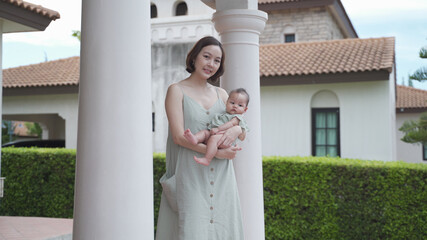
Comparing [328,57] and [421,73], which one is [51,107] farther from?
[421,73]

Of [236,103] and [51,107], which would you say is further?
[51,107]

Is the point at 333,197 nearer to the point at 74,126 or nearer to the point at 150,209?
the point at 150,209

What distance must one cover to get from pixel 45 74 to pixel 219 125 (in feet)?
54.7

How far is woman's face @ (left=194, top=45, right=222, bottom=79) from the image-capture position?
3135 mm

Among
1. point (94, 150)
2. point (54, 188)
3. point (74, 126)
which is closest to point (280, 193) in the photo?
point (54, 188)

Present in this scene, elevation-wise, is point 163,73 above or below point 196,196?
above

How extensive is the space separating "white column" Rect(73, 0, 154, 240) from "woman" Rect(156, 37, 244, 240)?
441 mm

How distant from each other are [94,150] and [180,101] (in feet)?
2.40

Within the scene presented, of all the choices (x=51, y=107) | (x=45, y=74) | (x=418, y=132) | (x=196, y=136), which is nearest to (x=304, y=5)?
(x=45, y=74)

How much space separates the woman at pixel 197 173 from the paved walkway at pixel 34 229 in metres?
3.90

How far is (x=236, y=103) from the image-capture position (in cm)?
312

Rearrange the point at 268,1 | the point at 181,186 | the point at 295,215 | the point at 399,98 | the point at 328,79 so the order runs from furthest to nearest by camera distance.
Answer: the point at 399,98 → the point at 268,1 → the point at 328,79 → the point at 295,215 → the point at 181,186

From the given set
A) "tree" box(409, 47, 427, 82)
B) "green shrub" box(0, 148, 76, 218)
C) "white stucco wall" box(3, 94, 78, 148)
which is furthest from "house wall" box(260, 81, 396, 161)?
"white stucco wall" box(3, 94, 78, 148)

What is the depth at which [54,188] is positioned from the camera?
1066 centimetres
